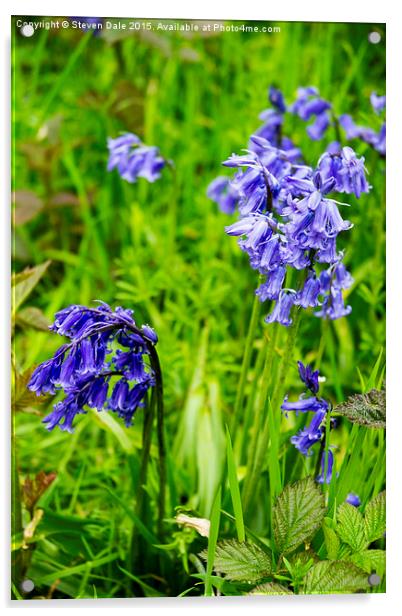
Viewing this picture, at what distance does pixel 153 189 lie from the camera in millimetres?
1966

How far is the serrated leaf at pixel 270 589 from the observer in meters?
1.31

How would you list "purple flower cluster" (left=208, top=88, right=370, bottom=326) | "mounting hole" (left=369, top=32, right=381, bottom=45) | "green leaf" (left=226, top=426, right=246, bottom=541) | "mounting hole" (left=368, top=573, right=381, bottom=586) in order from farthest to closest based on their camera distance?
"mounting hole" (left=369, top=32, right=381, bottom=45)
"mounting hole" (left=368, top=573, right=381, bottom=586)
"green leaf" (left=226, top=426, right=246, bottom=541)
"purple flower cluster" (left=208, top=88, right=370, bottom=326)

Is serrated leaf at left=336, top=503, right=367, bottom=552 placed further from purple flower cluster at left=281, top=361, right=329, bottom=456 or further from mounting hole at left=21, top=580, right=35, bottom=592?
mounting hole at left=21, top=580, right=35, bottom=592

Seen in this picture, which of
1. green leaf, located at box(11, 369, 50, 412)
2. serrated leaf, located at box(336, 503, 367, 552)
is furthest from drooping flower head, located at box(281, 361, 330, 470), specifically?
green leaf, located at box(11, 369, 50, 412)

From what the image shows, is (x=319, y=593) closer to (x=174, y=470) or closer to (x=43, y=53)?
(x=174, y=470)

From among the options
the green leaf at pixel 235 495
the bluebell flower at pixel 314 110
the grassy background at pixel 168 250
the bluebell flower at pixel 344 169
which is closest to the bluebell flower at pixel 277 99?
the bluebell flower at pixel 314 110

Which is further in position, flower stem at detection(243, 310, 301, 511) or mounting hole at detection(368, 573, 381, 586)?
mounting hole at detection(368, 573, 381, 586)

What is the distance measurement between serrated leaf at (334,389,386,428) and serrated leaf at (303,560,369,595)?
9.0 inches

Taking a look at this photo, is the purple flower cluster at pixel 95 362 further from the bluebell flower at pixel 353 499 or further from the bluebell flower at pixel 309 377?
the bluebell flower at pixel 353 499

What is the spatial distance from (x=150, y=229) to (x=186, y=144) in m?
0.23

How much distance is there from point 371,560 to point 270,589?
18 centimetres

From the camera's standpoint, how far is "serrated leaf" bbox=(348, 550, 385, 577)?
1.34 m

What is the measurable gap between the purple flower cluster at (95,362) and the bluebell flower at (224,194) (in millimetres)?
439
